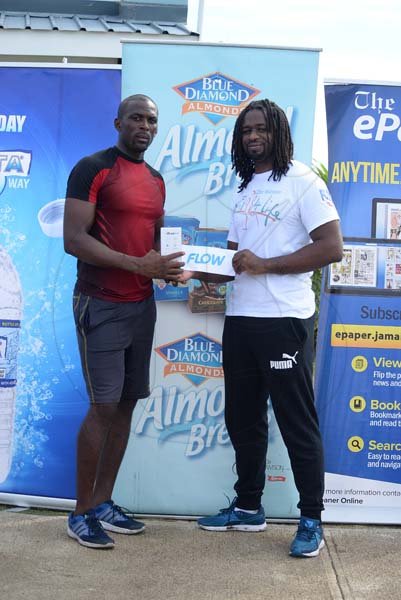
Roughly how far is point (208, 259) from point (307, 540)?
51.8 inches

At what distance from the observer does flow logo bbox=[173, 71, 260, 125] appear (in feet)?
13.9

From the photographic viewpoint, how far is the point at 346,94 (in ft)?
13.9

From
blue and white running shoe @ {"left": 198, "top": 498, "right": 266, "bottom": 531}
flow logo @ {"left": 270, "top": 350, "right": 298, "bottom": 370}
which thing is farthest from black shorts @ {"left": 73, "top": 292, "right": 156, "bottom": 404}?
blue and white running shoe @ {"left": 198, "top": 498, "right": 266, "bottom": 531}

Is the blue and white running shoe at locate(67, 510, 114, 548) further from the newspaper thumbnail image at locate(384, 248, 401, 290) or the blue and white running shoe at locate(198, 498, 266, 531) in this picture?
the newspaper thumbnail image at locate(384, 248, 401, 290)

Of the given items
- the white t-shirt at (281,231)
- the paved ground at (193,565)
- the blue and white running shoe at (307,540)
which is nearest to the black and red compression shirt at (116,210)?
the white t-shirt at (281,231)

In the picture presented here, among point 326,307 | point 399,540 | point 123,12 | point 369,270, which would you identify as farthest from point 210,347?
point 123,12

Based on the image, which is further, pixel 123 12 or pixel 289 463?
pixel 123 12

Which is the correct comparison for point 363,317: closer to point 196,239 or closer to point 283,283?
point 283,283

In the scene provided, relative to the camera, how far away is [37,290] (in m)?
4.45

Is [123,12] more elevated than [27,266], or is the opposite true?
[123,12]

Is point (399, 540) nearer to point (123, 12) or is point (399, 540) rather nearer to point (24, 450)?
point (24, 450)

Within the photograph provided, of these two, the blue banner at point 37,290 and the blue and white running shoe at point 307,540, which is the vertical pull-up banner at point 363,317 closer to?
the blue and white running shoe at point 307,540

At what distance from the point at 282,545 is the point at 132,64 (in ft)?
7.89

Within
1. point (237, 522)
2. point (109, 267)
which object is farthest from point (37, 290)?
point (237, 522)
